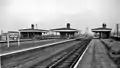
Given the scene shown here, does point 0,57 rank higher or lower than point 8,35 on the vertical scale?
lower

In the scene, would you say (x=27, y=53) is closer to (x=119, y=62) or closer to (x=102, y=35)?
(x=119, y=62)

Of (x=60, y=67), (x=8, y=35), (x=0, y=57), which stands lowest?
(x=60, y=67)

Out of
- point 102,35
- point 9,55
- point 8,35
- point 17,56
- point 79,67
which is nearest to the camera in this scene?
point 79,67

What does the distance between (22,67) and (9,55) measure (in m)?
2.89

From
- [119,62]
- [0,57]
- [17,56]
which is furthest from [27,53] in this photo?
[119,62]

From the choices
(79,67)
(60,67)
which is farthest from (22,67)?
(79,67)

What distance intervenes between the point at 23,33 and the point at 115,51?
50629 mm

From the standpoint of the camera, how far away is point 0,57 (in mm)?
12055

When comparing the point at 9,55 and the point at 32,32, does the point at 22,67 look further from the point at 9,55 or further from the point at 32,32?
the point at 32,32

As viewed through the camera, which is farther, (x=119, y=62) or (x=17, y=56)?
(x=17, y=56)

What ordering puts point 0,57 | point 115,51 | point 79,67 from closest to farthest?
point 79,67 < point 0,57 < point 115,51

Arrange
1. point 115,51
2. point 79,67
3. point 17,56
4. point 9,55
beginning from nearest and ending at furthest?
point 79,67 → point 9,55 → point 17,56 → point 115,51

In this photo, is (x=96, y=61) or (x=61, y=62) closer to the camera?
(x=61, y=62)

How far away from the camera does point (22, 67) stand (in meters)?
11.1
